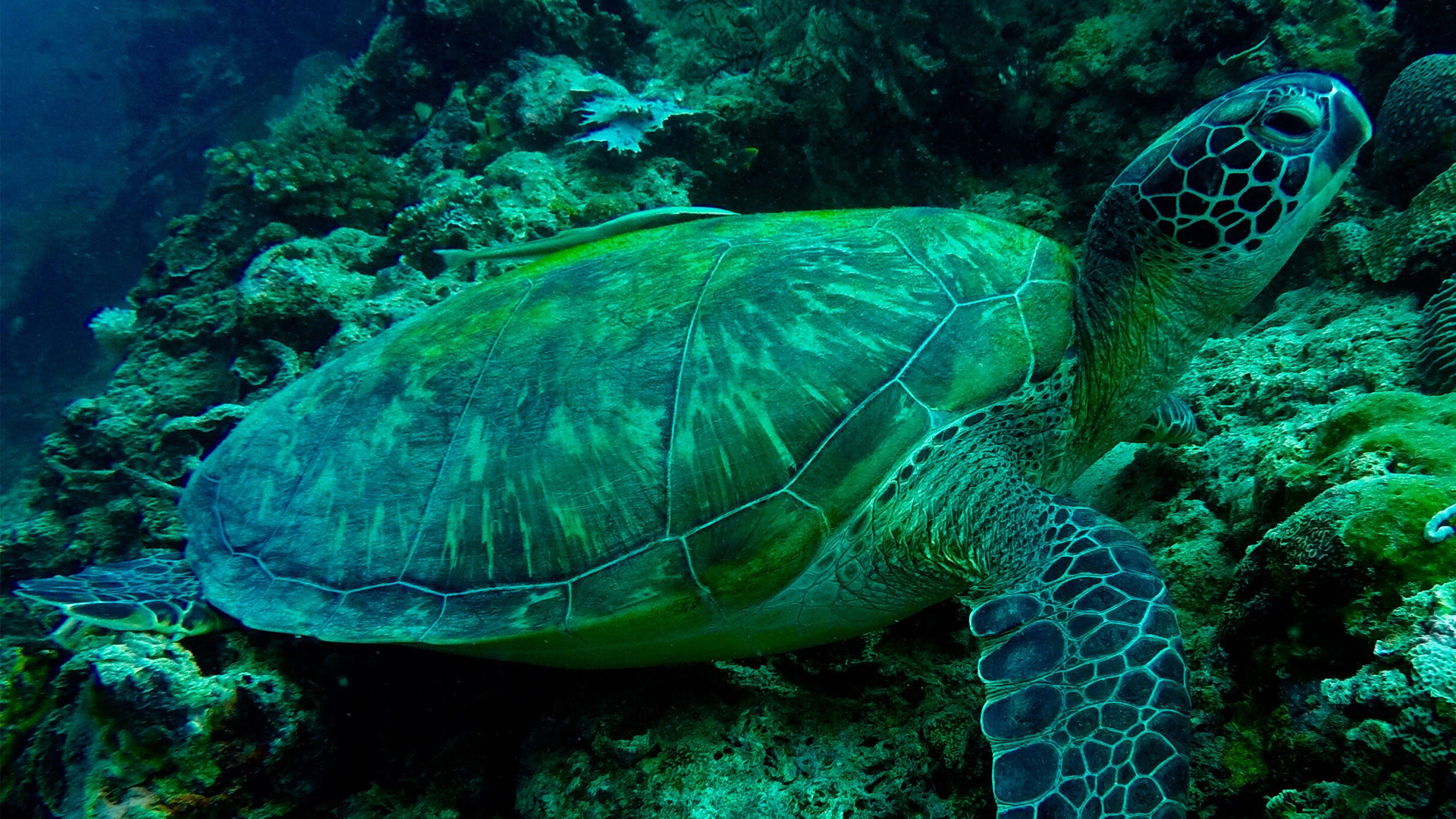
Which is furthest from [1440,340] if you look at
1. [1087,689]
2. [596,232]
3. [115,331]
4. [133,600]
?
[115,331]

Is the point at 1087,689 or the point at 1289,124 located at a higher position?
the point at 1289,124

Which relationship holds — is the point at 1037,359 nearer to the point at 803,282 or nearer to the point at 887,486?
the point at 887,486

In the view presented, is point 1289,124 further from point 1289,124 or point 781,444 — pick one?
point 781,444

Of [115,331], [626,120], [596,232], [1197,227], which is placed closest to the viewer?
[1197,227]

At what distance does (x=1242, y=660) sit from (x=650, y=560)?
4.64 feet

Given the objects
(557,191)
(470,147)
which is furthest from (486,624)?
(470,147)

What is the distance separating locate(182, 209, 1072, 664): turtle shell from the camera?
1.77m

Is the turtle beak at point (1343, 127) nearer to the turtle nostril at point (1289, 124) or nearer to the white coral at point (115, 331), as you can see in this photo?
the turtle nostril at point (1289, 124)

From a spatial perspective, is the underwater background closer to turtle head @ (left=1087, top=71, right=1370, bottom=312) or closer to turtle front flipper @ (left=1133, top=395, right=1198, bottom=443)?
turtle front flipper @ (left=1133, top=395, right=1198, bottom=443)

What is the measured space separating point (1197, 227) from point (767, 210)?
3.53 m

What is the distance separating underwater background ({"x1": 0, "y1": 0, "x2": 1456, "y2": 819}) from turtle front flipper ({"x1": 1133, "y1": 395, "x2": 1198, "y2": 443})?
0.11 metres

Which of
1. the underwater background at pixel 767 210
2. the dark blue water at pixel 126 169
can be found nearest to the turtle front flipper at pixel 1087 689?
the underwater background at pixel 767 210

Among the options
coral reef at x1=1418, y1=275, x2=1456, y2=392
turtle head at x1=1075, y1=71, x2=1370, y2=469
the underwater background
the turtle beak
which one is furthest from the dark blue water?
coral reef at x1=1418, y1=275, x2=1456, y2=392

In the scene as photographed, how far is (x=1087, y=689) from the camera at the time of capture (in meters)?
1.39
